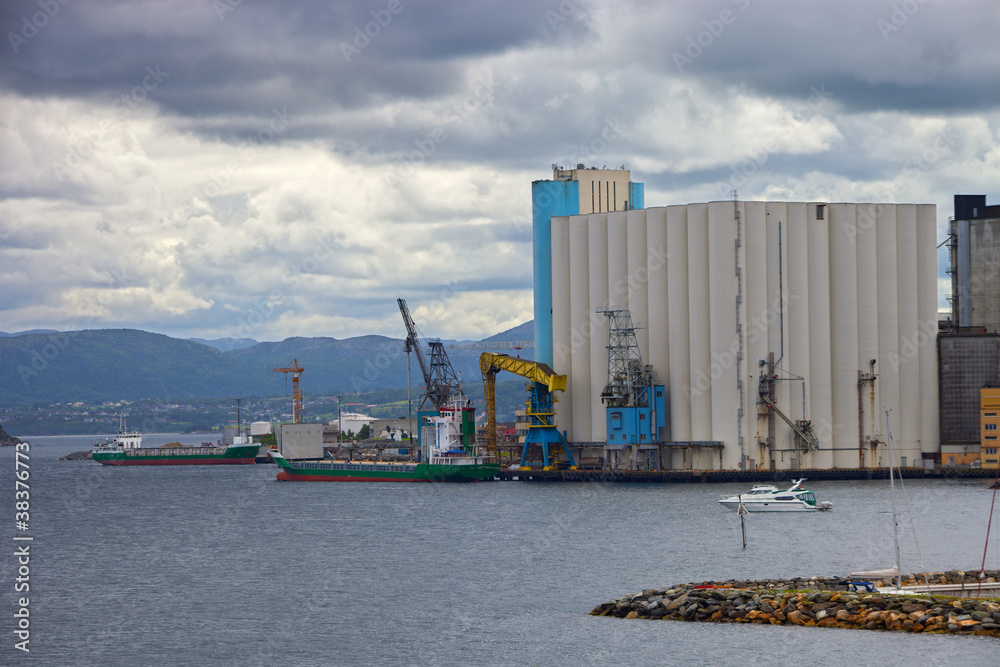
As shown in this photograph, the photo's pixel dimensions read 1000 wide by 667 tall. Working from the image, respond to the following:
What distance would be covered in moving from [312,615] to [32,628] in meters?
8.73

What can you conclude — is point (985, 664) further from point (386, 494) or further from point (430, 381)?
point (430, 381)

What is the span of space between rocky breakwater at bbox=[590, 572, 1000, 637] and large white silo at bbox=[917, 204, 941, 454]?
194ft

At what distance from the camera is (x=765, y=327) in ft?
295

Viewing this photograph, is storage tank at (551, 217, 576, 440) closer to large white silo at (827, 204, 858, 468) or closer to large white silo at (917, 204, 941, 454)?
large white silo at (827, 204, 858, 468)

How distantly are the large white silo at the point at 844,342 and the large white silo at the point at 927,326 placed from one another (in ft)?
19.5

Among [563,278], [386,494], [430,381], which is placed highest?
[563,278]

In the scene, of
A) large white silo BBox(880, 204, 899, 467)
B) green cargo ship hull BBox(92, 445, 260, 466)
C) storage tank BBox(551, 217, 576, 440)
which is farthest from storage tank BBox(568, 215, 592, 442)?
green cargo ship hull BBox(92, 445, 260, 466)

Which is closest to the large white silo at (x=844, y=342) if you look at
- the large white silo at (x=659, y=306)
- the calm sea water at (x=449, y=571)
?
the calm sea water at (x=449, y=571)

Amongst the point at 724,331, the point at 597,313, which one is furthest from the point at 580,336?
the point at 724,331

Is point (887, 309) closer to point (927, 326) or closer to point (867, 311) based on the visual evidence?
point (867, 311)

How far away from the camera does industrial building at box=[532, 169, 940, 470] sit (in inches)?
3526

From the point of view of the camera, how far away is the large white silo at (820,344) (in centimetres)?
9238

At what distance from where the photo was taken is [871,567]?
150 ft

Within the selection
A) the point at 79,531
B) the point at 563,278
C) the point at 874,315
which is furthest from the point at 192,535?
the point at 874,315
